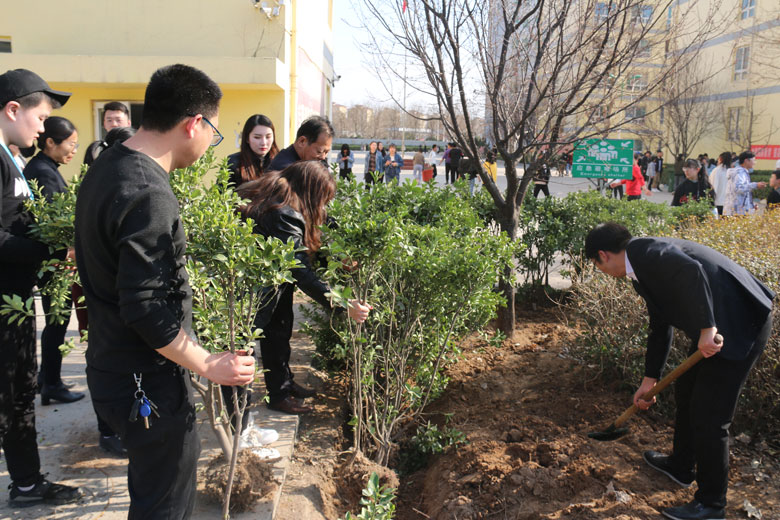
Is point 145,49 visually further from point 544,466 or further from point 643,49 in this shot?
point 544,466

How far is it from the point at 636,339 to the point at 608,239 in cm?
126

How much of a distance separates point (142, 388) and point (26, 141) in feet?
4.64

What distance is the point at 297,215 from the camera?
10.5 ft

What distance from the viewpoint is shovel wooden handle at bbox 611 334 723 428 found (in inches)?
115

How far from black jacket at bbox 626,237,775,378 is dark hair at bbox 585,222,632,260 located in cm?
5

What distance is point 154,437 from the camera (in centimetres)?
182

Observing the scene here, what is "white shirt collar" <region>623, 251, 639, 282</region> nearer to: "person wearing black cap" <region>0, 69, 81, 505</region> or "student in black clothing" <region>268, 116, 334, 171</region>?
"student in black clothing" <region>268, 116, 334, 171</region>

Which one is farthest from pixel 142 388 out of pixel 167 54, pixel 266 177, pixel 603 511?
pixel 167 54

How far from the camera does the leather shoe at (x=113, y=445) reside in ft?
10.6

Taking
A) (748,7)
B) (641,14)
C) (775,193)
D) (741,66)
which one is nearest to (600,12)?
(641,14)

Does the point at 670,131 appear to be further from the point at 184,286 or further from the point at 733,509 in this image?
the point at 184,286

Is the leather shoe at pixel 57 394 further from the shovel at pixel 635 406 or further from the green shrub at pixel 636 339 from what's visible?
the green shrub at pixel 636 339

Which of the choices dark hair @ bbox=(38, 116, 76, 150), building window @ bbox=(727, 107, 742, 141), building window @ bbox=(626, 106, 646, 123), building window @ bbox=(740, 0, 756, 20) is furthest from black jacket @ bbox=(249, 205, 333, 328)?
building window @ bbox=(727, 107, 742, 141)

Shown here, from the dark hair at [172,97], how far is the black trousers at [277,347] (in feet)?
6.59
